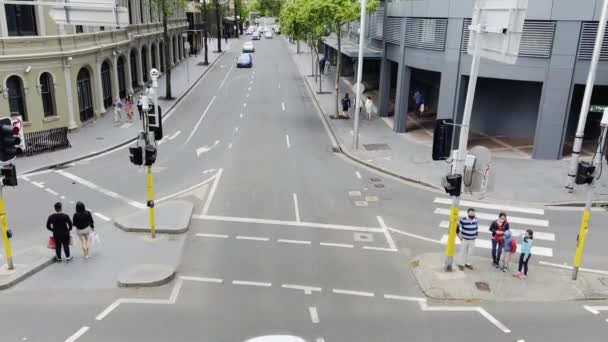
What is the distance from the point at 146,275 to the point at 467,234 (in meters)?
8.04

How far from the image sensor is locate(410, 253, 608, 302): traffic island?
1232 cm

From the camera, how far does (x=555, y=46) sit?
877 inches

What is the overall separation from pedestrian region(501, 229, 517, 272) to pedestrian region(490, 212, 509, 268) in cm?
15

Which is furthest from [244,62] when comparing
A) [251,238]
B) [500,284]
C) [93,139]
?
[500,284]

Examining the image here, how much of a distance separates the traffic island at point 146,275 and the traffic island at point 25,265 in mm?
2202

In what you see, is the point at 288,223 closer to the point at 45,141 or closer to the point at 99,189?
the point at 99,189

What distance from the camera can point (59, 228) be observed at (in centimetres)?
1298

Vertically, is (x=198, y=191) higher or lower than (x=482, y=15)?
lower

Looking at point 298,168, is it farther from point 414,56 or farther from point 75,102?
point 75,102

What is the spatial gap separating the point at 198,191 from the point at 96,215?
382cm

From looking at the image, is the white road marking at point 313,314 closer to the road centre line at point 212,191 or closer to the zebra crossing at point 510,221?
the zebra crossing at point 510,221

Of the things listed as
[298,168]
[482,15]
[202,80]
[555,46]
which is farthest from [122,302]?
[202,80]

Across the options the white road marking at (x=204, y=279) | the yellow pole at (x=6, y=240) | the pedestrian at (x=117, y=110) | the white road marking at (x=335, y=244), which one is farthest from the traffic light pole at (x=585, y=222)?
the pedestrian at (x=117, y=110)

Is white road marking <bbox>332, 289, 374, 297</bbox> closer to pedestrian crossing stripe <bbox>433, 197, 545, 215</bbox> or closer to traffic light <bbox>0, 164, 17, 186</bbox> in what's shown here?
pedestrian crossing stripe <bbox>433, 197, 545, 215</bbox>
